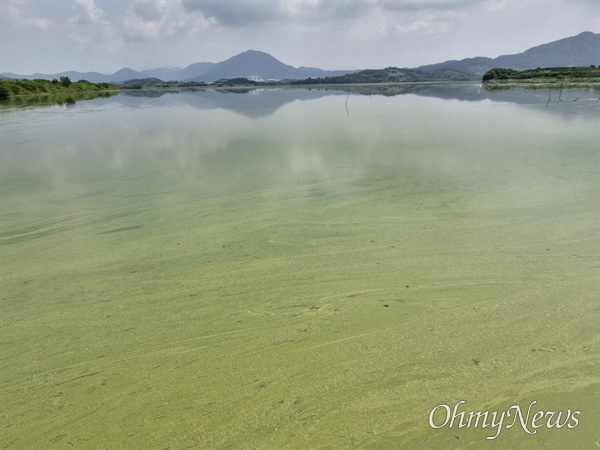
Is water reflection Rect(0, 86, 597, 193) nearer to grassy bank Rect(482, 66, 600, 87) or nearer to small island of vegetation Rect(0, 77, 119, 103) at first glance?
small island of vegetation Rect(0, 77, 119, 103)

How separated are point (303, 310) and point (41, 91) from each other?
4390 centimetres

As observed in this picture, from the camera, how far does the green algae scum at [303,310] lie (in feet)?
6.09

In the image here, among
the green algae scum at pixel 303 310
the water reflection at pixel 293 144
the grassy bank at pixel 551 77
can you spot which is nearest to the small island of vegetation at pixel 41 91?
the water reflection at pixel 293 144

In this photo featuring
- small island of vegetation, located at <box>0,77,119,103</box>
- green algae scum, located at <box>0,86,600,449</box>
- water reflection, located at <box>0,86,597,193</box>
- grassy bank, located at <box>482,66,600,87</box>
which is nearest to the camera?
green algae scum, located at <box>0,86,600,449</box>

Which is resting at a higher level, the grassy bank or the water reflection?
the grassy bank

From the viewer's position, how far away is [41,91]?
120 feet

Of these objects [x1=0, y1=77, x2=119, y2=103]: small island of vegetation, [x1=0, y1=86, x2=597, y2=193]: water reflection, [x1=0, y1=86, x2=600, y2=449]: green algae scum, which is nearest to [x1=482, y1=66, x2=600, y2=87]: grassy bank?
[x1=0, y1=86, x2=597, y2=193]: water reflection

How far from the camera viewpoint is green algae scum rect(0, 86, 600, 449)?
1856 millimetres

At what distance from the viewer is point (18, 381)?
2160mm

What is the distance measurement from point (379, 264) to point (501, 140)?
7.28 m

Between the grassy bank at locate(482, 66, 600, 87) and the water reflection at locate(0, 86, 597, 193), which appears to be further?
the grassy bank at locate(482, 66, 600, 87)

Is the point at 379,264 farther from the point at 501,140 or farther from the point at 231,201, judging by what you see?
the point at 501,140

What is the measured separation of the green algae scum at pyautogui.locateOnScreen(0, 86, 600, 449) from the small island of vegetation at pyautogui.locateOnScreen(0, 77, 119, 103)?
31.7 metres

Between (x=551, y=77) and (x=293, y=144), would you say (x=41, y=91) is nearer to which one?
(x=293, y=144)
